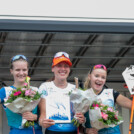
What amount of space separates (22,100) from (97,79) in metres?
0.97

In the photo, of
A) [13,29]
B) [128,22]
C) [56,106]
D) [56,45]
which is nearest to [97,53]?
[56,45]

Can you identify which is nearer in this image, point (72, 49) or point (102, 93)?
point (102, 93)

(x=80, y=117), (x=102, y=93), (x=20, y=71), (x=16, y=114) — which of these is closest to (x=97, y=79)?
(x=102, y=93)

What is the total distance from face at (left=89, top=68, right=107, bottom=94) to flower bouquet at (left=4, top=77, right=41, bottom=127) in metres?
0.73

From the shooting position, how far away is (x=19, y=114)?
5.09 meters

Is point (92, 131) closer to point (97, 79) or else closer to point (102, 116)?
point (102, 116)

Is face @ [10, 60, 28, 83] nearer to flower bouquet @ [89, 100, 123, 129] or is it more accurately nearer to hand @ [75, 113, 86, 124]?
hand @ [75, 113, 86, 124]

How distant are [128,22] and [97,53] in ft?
7.43

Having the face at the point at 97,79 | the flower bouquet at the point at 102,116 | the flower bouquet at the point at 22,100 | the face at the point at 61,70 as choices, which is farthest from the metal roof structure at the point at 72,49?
the flower bouquet at the point at 22,100

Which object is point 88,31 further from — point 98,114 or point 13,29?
point 98,114

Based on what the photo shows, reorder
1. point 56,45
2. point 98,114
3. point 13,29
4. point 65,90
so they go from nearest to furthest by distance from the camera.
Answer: point 98,114, point 65,90, point 13,29, point 56,45

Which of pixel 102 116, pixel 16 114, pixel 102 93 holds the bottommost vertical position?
pixel 102 116

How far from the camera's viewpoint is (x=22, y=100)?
15.9ft

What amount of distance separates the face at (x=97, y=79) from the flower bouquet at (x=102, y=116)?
0.38 metres
